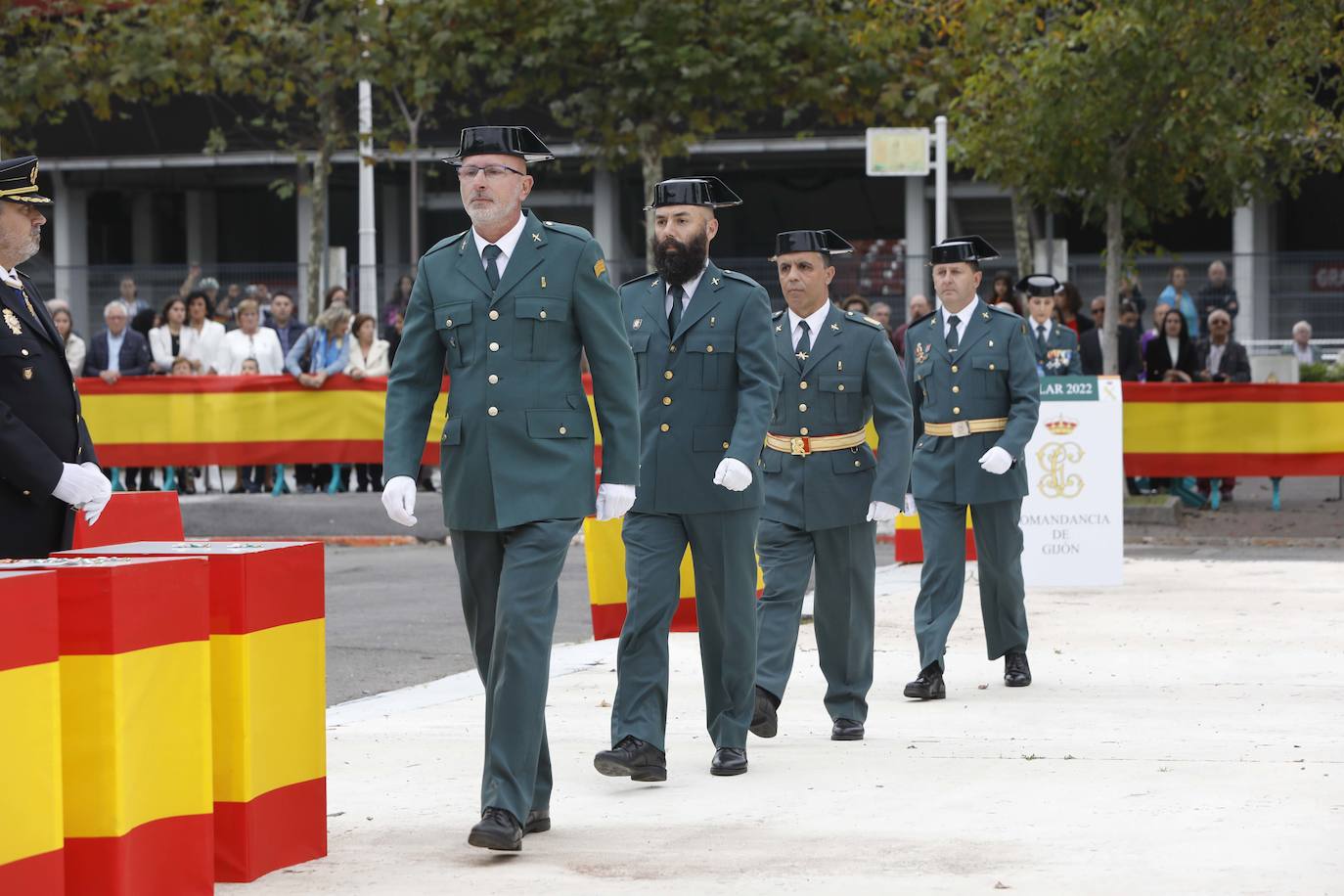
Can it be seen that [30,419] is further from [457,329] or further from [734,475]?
[734,475]

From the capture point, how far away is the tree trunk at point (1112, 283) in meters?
19.5

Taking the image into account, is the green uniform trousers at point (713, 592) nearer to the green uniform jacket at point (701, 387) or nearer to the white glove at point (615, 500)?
the green uniform jacket at point (701, 387)

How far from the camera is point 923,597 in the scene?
9867 mm

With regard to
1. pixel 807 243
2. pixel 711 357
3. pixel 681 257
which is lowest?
pixel 711 357

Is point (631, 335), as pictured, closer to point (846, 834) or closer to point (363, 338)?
point (846, 834)

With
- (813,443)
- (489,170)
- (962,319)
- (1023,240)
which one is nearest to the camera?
(489,170)

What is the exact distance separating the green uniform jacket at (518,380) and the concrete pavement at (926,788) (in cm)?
104

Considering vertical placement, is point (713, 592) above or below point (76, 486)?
below

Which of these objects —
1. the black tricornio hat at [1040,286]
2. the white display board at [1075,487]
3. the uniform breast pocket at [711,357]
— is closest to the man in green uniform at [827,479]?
the uniform breast pocket at [711,357]

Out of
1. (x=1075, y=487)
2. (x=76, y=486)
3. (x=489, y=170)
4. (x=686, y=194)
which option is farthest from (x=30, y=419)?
(x=1075, y=487)

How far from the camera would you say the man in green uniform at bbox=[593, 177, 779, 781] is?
761 cm

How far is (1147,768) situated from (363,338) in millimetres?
13491

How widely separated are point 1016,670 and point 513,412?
4.13m

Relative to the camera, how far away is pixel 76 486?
6.55 meters
